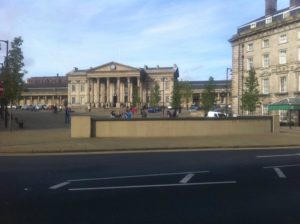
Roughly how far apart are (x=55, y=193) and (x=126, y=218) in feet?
8.99

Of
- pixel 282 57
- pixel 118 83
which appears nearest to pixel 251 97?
pixel 282 57

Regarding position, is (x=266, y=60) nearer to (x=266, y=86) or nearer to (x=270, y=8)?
(x=266, y=86)

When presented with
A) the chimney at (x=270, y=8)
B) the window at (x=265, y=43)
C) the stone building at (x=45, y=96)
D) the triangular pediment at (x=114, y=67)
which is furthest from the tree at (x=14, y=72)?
the stone building at (x=45, y=96)

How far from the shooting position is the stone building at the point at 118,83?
161 metres

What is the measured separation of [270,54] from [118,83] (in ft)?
293

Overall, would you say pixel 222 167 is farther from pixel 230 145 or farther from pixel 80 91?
pixel 80 91

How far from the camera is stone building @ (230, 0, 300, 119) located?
7169cm

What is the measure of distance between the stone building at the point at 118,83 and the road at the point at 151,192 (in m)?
142

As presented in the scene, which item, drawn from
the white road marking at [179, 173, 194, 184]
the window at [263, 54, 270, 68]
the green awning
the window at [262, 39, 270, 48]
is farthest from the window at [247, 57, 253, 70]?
the white road marking at [179, 173, 194, 184]

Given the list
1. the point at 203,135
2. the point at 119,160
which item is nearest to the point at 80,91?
the point at 203,135

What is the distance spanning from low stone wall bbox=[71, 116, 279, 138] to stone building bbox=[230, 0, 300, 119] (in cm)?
3697

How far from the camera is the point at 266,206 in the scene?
883 cm

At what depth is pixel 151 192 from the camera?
10250mm

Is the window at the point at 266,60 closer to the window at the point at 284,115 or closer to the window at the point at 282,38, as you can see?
the window at the point at 282,38
